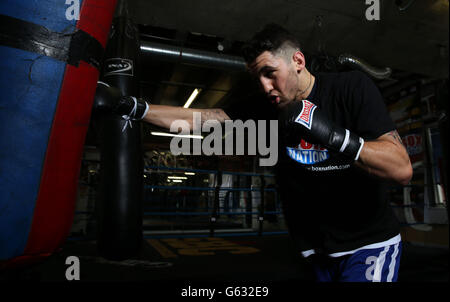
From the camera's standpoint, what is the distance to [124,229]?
259cm

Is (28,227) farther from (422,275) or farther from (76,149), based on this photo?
(422,275)

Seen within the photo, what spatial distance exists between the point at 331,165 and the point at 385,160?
0.97 feet

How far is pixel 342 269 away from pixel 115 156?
213 centimetres

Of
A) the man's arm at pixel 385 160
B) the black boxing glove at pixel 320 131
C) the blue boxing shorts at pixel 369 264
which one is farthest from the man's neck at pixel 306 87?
the blue boxing shorts at pixel 369 264

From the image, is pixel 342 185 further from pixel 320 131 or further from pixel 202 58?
pixel 202 58

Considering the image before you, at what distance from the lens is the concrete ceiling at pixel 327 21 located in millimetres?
3914

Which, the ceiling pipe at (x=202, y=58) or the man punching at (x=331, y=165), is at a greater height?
the ceiling pipe at (x=202, y=58)

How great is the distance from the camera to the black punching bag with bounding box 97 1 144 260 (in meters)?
Answer: 2.59

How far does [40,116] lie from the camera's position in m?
1.02

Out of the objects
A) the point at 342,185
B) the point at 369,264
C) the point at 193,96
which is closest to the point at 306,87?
the point at 342,185

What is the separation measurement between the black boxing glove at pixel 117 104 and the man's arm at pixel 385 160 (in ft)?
3.65

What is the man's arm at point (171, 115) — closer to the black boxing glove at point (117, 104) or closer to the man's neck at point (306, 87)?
the black boxing glove at point (117, 104)

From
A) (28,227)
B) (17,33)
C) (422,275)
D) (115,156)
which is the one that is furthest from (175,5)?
(422,275)

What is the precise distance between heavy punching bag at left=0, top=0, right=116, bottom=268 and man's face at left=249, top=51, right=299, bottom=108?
0.78 meters
